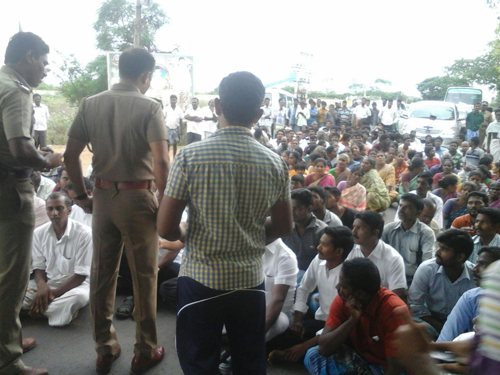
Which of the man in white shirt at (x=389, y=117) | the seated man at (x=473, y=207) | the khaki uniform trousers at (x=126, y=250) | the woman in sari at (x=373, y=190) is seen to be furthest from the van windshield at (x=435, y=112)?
the khaki uniform trousers at (x=126, y=250)

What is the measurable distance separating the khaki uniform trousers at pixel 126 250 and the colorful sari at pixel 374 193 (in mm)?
4379

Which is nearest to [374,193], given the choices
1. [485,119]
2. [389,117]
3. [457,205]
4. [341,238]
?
[457,205]

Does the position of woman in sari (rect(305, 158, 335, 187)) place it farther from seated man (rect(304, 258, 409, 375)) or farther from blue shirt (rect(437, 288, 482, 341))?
blue shirt (rect(437, 288, 482, 341))

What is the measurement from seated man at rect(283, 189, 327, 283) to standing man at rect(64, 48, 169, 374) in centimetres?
162

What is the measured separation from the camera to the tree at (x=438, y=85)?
115 ft

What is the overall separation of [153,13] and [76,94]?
5.56 metres

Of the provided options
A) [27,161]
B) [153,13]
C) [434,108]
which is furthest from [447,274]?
[153,13]

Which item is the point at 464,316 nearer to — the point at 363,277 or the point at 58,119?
the point at 363,277

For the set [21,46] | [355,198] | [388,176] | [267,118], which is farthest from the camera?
[267,118]

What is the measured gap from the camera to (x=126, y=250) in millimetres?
2607

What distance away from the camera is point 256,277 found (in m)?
1.85

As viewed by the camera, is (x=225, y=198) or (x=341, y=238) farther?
(x=341, y=238)

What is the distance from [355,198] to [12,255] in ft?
14.5

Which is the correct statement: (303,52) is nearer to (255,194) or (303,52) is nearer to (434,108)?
(434,108)
